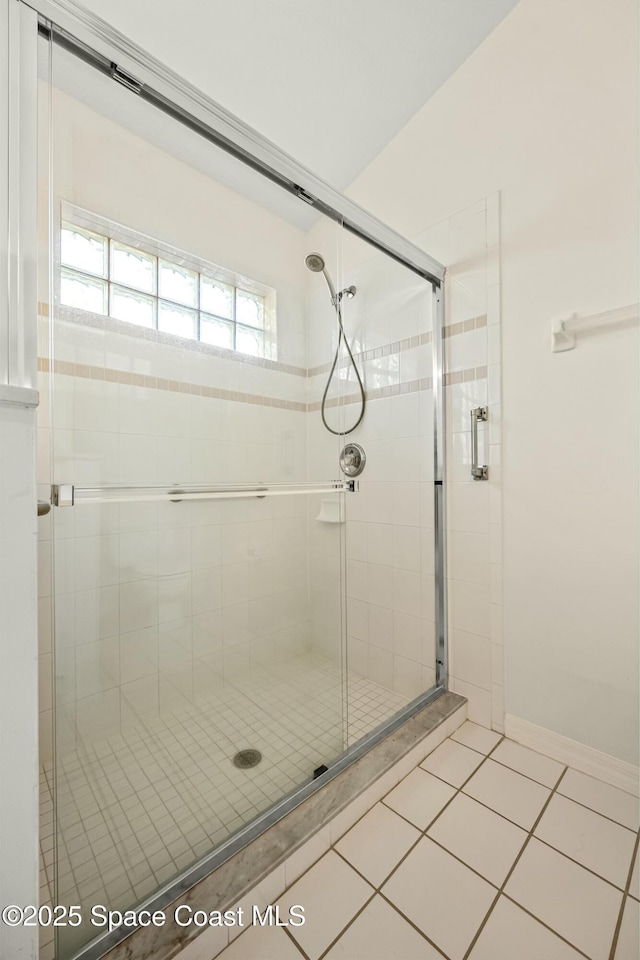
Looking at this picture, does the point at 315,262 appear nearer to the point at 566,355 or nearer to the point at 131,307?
the point at 131,307

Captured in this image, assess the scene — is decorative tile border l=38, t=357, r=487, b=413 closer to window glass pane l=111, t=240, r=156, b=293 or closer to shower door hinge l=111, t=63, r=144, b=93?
window glass pane l=111, t=240, r=156, b=293

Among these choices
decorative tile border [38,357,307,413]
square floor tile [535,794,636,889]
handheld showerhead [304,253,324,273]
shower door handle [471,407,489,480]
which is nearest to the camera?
decorative tile border [38,357,307,413]

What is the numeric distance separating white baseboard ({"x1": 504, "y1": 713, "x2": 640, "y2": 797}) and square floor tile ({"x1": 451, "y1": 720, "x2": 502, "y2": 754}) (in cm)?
6

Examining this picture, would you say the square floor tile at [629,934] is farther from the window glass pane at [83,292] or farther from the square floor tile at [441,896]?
the window glass pane at [83,292]

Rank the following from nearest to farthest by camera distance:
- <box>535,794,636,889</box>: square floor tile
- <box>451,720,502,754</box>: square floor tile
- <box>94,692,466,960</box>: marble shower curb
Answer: <box>94,692,466,960</box>: marble shower curb, <box>535,794,636,889</box>: square floor tile, <box>451,720,502,754</box>: square floor tile

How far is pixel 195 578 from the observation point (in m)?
1.10

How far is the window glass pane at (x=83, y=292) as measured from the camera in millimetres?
867

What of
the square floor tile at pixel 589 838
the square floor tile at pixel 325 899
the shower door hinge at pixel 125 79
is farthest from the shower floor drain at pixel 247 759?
the shower door hinge at pixel 125 79

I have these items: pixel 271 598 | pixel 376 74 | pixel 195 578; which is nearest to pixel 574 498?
pixel 271 598

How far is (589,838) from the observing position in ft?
3.47

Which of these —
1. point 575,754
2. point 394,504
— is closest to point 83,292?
point 394,504

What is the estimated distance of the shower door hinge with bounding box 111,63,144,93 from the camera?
2.86ft

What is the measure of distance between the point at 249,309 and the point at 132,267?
1.06 ft

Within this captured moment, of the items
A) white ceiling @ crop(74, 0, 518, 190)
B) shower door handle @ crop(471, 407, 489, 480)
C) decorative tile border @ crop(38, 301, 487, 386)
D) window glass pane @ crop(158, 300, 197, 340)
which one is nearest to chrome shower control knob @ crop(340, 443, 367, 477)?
decorative tile border @ crop(38, 301, 487, 386)
